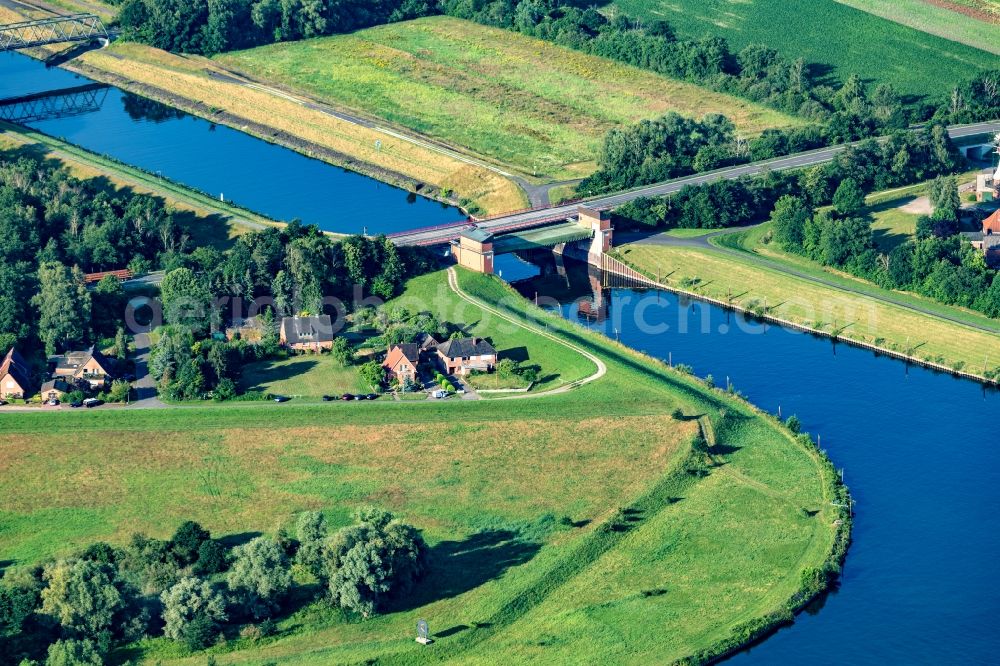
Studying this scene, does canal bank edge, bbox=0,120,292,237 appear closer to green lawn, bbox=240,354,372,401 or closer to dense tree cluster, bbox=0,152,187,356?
dense tree cluster, bbox=0,152,187,356

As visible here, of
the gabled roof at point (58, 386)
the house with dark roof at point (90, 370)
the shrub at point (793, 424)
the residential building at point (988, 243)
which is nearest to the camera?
the shrub at point (793, 424)

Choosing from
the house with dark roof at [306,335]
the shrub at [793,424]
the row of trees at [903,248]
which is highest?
the row of trees at [903,248]

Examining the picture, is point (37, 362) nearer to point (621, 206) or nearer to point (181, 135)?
point (621, 206)

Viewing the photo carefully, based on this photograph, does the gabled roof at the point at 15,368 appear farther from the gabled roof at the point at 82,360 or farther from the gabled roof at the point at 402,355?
the gabled roof at the point at 402,355

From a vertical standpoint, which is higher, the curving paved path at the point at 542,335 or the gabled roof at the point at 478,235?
the gabled roof at the point at 478,235

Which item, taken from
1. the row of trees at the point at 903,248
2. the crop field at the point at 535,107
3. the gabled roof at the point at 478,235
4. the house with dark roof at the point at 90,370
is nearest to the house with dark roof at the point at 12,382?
the house with dark roof at the point at 90,370

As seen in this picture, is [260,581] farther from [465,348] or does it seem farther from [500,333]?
[500,333]
